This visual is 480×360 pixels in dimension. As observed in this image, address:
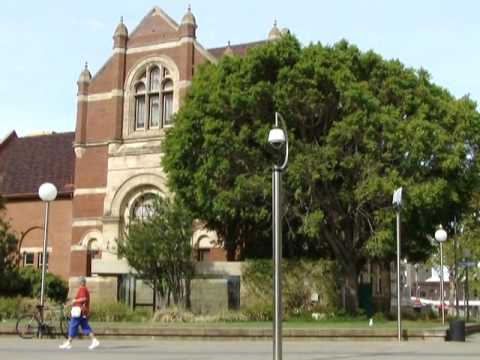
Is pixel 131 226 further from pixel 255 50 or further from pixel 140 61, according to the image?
pixel 140 61

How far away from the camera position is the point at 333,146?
31.4m

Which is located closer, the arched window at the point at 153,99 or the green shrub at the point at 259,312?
the green shrub at the point at 259,312

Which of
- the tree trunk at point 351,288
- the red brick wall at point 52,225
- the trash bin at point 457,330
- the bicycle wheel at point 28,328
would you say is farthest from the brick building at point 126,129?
the trash bin at point 457,330

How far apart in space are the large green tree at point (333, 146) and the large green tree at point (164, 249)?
1605mm

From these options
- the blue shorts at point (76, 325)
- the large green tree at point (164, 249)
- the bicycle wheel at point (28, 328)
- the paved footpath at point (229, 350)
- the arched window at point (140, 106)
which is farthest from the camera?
the arched window at point (140, 106)

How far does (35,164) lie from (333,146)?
30.7 m

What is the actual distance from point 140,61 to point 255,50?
14.8 metres

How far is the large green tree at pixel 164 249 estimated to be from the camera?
103 feet

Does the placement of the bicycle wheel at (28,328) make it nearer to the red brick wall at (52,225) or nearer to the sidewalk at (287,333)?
the sidewalk at (287,333)

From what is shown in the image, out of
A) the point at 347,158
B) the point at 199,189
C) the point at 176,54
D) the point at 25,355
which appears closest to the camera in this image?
the point at 25,355

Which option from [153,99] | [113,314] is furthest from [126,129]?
[113,314]

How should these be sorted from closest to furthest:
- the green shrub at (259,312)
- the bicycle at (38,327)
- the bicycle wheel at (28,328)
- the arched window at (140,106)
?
1. the bicycle at (38,327)
2. the bicycle wheel at (28,328)
3. the green shrub at (259,312)
4. the arched window at (140,106)

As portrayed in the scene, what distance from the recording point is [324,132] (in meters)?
33.3

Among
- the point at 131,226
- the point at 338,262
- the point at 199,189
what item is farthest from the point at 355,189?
the point at 131,226
